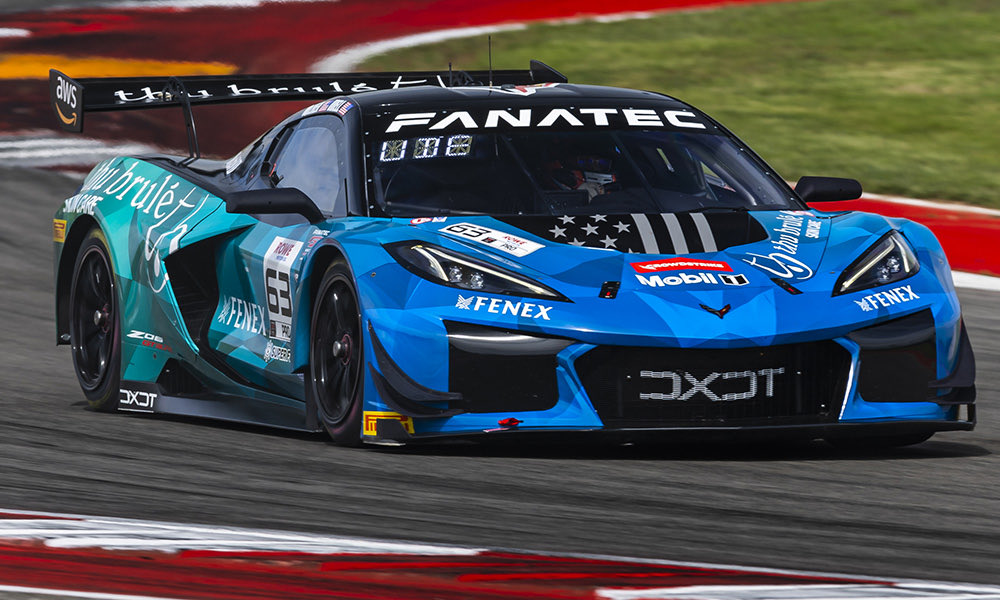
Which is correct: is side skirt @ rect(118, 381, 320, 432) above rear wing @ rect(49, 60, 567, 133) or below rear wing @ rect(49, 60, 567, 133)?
below

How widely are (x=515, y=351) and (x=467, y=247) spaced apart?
1.42 ft

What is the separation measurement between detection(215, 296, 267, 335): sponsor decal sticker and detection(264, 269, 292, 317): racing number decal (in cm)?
12

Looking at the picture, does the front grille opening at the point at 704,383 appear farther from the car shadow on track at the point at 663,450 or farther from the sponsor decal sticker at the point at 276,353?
the sponsor decal sticker at the point at 276,353

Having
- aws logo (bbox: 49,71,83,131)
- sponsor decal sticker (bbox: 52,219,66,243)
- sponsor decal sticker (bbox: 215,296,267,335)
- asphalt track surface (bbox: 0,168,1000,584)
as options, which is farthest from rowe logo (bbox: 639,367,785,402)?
sponsor decal sticker (bbox: 52,219,66,243)

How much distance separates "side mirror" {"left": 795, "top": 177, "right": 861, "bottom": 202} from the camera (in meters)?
6.85

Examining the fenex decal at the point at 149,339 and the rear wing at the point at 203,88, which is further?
the rear wing at the point at 203,88

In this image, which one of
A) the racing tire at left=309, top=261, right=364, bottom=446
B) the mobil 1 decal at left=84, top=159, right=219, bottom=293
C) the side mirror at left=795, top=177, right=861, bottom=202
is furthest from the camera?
the mobil 1 decal at left=84, top=159, right=219, bottom=293

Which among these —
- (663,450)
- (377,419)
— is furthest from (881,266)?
(377,419)

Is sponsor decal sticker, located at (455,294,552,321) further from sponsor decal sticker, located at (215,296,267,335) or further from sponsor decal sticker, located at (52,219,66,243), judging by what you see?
sponsor decal sticker, located at (52,219,66,243)

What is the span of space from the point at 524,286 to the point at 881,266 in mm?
1171

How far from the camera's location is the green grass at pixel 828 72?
15641mm

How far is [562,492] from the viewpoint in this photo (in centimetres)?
499

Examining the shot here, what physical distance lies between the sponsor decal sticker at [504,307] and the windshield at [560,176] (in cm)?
78

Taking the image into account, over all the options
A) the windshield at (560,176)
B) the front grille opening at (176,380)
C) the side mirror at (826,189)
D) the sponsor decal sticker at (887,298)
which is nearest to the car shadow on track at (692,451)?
the sponsor decal sticker at (887,298)
